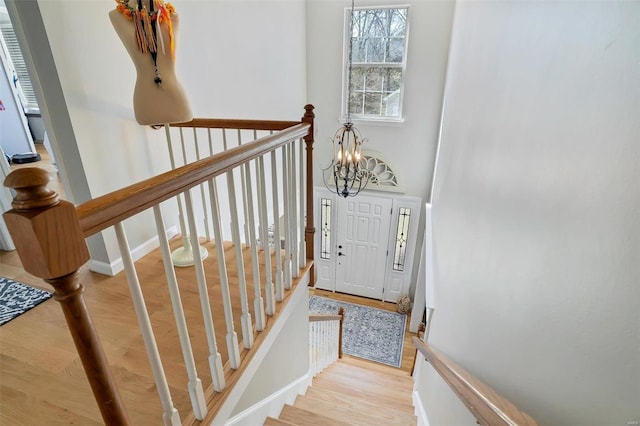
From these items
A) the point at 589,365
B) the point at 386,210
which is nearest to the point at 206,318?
the point at 589,365

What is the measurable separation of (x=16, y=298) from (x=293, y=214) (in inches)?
65.3

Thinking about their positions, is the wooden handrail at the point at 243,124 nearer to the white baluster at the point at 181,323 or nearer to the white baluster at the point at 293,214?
the white baluster at the point at 293,214

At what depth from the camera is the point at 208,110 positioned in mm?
2711

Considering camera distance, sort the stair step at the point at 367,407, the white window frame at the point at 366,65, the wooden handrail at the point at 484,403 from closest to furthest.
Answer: the wooden handrail at the point at 484,403, the stair step at the point at 367,407, the white window frame at the point at 366,65

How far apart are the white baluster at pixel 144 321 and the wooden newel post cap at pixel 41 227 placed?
144mm

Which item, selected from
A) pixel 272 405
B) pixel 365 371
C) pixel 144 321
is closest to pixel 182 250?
pixel 272 405

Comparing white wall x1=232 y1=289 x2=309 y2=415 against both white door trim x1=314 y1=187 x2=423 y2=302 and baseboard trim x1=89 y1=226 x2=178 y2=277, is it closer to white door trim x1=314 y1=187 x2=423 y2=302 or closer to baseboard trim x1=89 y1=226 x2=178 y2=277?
baseboard trim x1=89 y1=226 x2=178 y2=277

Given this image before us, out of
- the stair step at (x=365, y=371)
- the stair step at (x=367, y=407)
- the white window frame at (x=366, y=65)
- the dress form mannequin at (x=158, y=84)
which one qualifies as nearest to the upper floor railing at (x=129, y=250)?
the dress form mannequin at (x=158, y=84)

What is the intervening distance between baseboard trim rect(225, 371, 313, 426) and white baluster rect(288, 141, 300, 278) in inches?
29.9

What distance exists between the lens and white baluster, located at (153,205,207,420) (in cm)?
87

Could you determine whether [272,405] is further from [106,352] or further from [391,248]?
[391,248]

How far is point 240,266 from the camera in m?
1.32

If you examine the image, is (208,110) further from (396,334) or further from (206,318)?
(396,334)

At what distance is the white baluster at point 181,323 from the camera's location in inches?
34.4
